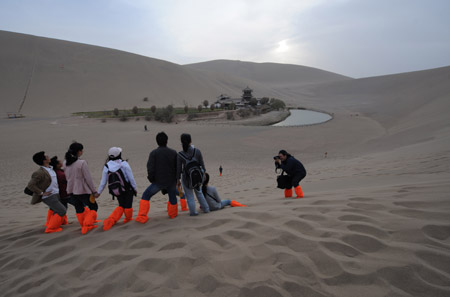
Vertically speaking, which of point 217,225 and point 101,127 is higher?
point 101,127

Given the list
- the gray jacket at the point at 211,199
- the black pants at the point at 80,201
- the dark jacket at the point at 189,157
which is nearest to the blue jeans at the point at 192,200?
the gray jacket at the point at 211,199

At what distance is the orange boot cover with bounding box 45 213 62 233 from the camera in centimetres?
417

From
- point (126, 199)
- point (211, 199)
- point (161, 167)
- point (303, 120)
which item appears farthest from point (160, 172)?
point (303, 120)

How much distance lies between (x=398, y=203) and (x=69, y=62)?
7894cm

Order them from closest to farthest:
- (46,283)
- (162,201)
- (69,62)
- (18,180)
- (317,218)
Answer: (46,283)
(317,218)
(162,201)
(18,180)
(69,62)

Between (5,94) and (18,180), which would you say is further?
(5,94)

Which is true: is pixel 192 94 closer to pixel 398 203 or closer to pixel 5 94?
pixel 5 94

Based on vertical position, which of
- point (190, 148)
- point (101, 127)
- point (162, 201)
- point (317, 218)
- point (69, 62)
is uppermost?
point (69, 62)

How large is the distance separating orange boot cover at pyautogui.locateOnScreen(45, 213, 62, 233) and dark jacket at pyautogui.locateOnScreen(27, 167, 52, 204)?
394 millimetres

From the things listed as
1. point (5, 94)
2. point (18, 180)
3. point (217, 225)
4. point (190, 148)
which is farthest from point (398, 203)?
point (5, 94)

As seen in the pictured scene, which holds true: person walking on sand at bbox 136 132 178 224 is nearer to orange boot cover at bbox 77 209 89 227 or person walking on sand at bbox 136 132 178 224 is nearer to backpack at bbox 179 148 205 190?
backpack at bbox 179 148 205 190

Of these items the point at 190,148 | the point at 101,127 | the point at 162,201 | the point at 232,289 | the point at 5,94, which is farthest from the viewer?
the point at 5,94

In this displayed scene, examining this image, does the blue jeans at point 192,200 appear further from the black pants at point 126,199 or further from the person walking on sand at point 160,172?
the black pants at point 126,199

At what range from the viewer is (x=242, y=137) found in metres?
25.6
